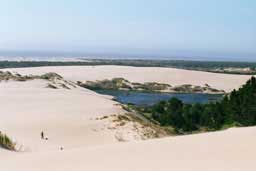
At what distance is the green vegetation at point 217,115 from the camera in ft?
78.7

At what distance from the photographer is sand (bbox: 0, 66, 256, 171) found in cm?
856

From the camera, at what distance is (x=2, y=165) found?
9.08 meters

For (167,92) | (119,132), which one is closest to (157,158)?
(119,132)

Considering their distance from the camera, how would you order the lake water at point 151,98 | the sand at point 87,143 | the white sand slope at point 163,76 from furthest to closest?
the white sand slope at point 163,76
the lake water at point 151,98
the sand at point 87,143

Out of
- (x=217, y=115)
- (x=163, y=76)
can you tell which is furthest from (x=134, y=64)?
(x=217, y=115)

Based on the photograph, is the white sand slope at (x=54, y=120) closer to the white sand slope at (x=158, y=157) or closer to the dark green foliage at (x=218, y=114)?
the dark green foliage at (x=218, y=114)

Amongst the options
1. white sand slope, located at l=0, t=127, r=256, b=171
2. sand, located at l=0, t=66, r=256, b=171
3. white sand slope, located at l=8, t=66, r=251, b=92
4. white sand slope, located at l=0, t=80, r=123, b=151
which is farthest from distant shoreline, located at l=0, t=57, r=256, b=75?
white sand slope, located at l=0, t=127, r=256, b=171

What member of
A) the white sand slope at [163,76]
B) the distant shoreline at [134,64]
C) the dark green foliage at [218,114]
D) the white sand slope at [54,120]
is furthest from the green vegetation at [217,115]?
the distant shoreline at [134,64]

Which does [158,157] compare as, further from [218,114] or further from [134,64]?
[134,64]

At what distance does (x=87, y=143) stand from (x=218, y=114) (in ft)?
31.6

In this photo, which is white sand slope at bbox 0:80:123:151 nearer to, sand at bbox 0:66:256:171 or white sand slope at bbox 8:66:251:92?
sand at bbox 0:66:256:171

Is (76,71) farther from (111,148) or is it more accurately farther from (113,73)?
(111,148)

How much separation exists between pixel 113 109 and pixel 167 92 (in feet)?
123

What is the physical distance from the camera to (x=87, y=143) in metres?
19.2
